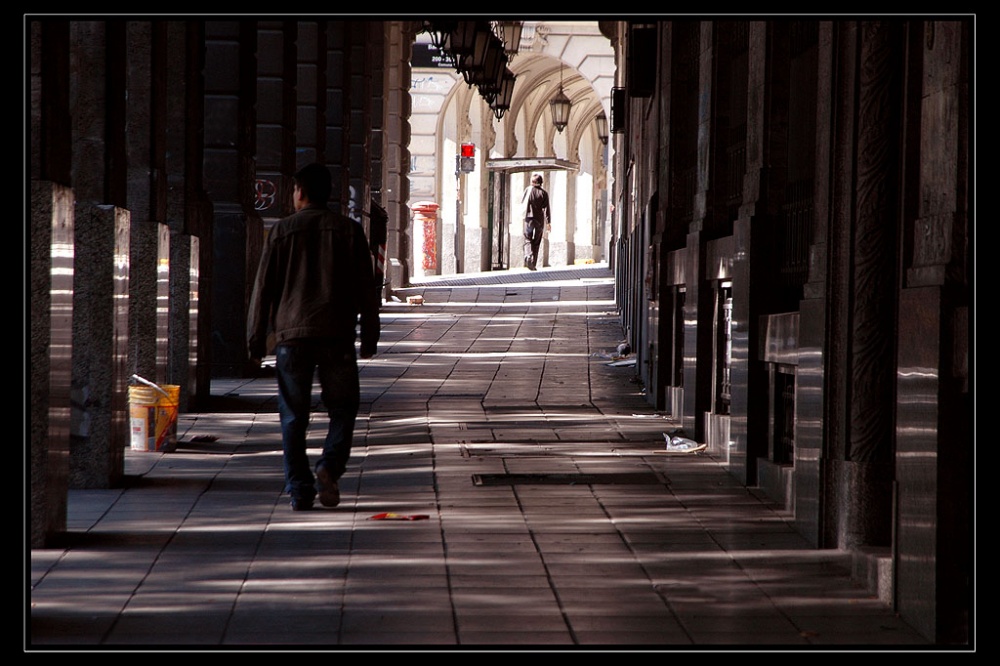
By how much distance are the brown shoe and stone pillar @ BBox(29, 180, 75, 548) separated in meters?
1.30

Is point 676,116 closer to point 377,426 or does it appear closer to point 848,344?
point 377,426

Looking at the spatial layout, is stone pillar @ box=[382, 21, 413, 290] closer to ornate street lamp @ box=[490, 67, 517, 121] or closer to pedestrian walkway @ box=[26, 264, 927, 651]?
ornate street lamp @ box=[490, 67, 517, 121]

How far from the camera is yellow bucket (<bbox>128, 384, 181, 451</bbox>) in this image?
30.7ft

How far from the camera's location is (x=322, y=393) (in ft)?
24.0

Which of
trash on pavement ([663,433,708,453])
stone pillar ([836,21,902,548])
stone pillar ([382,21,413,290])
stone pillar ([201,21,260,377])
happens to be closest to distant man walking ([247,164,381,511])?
stone pillar ([836,21,902,548])

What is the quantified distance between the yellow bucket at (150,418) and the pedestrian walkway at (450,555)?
0.15 meters

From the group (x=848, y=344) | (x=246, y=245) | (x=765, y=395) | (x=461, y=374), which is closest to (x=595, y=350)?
(x=461, y=374)

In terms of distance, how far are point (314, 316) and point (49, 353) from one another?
4.98 feet

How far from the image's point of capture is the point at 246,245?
1547 centimetres

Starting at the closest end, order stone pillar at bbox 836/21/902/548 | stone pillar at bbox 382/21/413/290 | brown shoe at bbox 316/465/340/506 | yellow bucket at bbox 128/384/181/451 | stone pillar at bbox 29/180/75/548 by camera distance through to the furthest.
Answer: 1. stone pillar at bbox 836/21/902/548
2. stone pillar at bbox 29/180/75/548
3. brown shoe at bbox 316/465/340/506
4. yellow bucket at bbox 128/384/181/451
5. stone pillar at bbox 382/21/413/290

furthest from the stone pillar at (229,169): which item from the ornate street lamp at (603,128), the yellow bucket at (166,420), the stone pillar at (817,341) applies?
the ornate street lamp at (603,128)

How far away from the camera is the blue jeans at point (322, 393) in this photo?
7.25m

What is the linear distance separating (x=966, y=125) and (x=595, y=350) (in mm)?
15175

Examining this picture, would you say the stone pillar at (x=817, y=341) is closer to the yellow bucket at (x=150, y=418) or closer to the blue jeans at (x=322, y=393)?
the blue jeans at (x=322, y=393)
